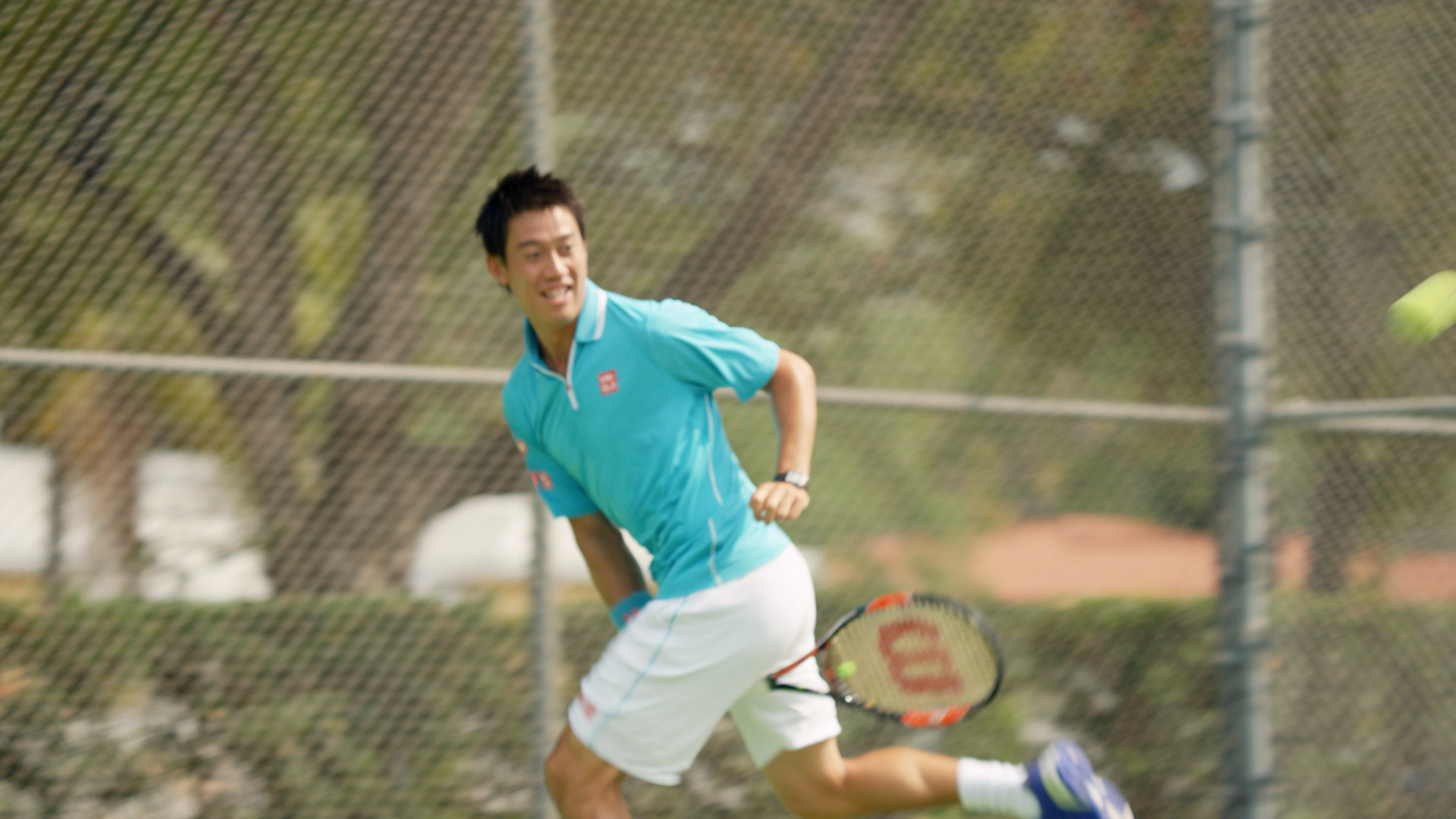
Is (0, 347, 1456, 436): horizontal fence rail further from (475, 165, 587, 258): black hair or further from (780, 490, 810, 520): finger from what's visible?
(780, 490, 810, 520): finger

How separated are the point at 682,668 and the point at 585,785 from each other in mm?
354

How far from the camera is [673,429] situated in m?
2.59

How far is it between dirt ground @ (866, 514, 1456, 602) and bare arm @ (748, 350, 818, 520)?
143 cm

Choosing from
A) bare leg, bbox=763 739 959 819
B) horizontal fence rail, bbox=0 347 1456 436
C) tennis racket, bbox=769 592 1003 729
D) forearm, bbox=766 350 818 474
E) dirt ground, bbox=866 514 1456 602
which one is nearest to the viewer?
forearm, bbox=766 350 818 474

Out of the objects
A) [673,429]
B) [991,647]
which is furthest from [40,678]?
[991,647]

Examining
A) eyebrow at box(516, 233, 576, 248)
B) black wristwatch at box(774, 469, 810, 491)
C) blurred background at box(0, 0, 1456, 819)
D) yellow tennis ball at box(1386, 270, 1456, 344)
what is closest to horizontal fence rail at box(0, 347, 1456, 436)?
blurred background at box(0, 0, 1456, 819)

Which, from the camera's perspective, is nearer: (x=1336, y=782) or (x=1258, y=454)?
(x=1258, y=454)

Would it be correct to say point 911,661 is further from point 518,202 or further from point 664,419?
point 518,202

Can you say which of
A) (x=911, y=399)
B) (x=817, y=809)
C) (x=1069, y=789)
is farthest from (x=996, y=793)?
(x=911, y=399)

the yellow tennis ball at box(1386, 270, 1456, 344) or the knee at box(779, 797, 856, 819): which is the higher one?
the yellow tennis ball at box(1386, 270, 1456, 344)

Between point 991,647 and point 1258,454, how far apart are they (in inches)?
60.2

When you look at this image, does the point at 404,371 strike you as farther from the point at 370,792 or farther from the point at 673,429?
the point at 370,792

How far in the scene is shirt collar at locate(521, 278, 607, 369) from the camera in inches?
103

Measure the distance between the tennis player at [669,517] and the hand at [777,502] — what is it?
11cm
